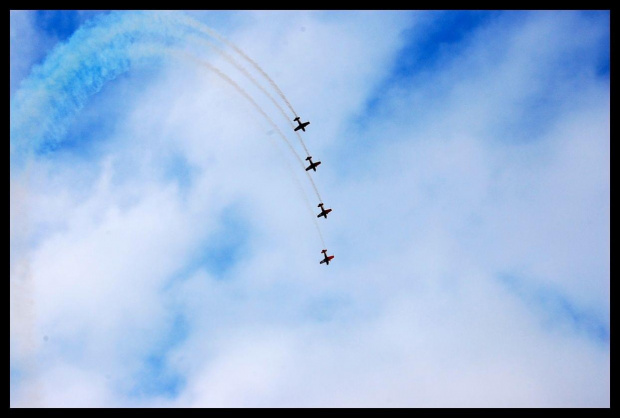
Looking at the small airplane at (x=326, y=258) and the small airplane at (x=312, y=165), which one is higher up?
the small airplane at (x=312, y=165)

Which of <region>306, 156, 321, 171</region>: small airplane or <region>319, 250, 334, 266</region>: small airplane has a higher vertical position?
<region>306, 156, 321, 171</region>: small airplane
